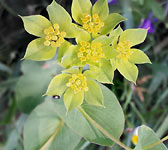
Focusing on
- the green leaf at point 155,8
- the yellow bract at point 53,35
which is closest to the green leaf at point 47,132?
the yellow bract at point 53,35

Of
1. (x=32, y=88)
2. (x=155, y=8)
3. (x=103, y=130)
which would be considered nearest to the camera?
(x=103, y=130)

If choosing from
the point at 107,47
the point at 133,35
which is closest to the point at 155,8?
the point at 133,35

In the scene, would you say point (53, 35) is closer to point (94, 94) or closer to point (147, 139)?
point (94, 94)

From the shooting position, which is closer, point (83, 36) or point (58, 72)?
point (83, 36)

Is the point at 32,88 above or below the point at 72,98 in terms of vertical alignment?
below

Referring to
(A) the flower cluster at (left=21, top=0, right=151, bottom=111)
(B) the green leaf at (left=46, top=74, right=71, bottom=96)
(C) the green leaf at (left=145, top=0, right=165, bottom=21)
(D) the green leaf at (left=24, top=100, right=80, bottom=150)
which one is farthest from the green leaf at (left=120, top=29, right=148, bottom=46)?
(C) the green leaf at (left=145, top=0, right=165, bottom=21)

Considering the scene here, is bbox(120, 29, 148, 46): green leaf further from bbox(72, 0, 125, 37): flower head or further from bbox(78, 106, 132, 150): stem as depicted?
bbox(78, 106, 132, 150): stem
